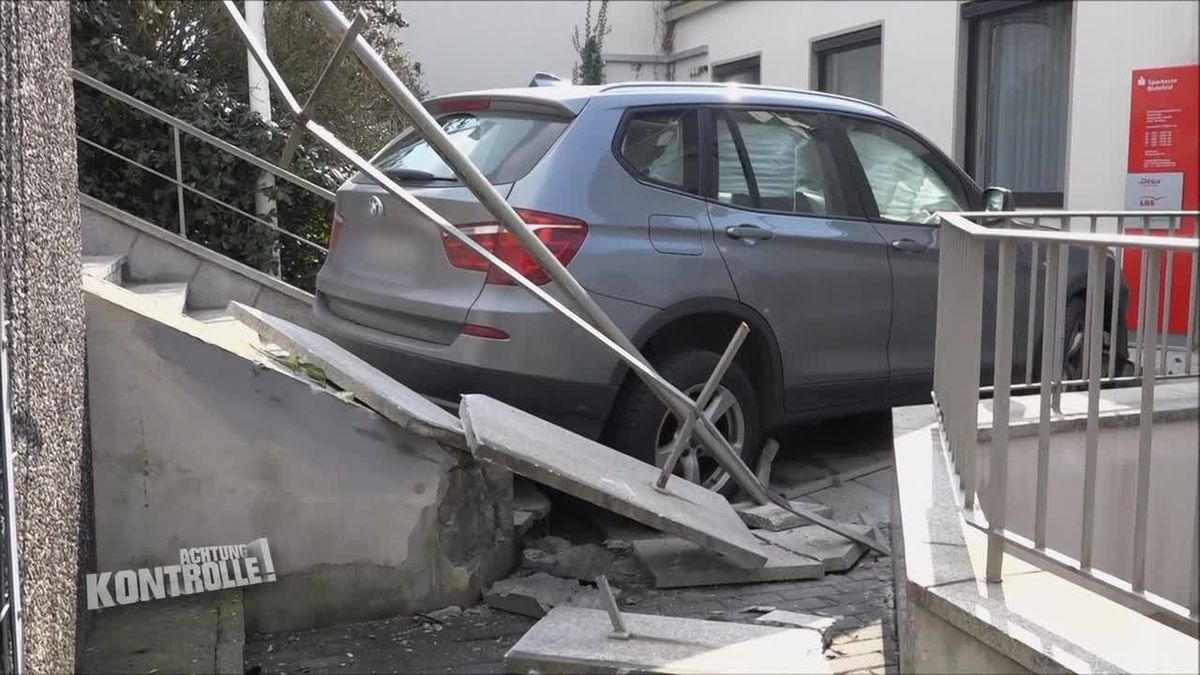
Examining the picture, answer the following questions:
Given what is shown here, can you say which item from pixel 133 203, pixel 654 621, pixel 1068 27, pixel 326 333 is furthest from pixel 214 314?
pixel 1068 27

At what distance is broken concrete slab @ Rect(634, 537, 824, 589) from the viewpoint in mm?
4320

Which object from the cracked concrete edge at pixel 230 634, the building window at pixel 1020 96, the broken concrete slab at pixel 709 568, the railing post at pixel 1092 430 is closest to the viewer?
the railing post at pixel 1092 430

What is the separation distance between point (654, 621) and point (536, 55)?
15.5 meters

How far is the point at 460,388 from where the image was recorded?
4.54m

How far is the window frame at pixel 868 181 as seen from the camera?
5602 mm

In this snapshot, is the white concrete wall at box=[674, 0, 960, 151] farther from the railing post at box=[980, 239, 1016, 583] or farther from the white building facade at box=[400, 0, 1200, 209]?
the railing post at box=[980, 239, 1016, 583]

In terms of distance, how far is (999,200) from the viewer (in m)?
5.89

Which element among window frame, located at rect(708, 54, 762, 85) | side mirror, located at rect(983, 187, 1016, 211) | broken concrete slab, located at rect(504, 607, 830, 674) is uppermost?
window frame, located at rect(708, 54, 762, 85)

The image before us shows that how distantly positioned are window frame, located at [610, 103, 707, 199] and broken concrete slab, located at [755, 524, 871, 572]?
151 cm

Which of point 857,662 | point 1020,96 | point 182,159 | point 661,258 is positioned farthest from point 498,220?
point 1020,96

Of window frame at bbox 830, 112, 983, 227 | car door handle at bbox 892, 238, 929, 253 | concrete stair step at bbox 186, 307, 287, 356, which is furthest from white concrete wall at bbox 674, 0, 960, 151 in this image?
concrete stair step at bbox 186, 307, 287, 356

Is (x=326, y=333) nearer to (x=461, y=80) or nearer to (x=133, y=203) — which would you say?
(x=133, y=203)

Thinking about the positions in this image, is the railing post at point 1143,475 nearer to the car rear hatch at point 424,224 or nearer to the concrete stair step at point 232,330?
the car rear hatch at point 424,224

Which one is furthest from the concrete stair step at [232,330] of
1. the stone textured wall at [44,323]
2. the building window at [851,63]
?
the building window at [851,63]
